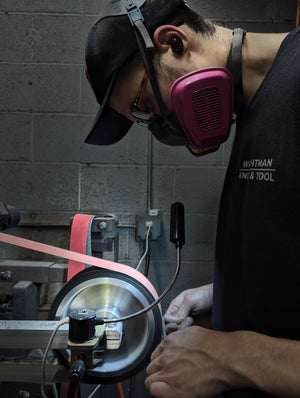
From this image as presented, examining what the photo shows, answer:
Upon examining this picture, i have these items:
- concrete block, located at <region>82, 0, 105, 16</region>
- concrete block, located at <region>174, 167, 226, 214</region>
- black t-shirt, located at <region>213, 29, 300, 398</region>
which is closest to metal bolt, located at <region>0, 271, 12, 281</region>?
black t-shirt, located at <region>213, 29, 300, 398</region>

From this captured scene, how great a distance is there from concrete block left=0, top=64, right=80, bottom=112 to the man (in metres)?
→ 0.80

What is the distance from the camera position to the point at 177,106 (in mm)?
727

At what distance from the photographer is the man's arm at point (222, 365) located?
0.50 m

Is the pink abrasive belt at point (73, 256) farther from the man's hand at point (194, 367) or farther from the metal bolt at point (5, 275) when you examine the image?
the man's hand at point (194, 367)

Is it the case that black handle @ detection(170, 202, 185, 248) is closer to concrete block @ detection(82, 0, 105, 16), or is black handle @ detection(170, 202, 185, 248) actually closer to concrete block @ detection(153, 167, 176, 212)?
concrete block @ detection(153, 167, 176, 212)

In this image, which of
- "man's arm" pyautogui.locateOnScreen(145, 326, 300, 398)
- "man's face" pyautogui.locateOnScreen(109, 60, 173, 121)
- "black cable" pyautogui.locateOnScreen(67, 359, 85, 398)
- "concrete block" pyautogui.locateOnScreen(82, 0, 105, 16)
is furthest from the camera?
"concrete block" pyautogui.locateOnScreen(82, 0, 105, 16)

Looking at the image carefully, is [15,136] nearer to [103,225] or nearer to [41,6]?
[41,6]

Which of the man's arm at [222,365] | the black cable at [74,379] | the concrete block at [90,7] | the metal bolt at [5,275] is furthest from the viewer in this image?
the concrete block at [90,7]

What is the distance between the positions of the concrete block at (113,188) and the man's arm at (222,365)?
1001 mm

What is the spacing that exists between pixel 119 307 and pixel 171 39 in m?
0.75

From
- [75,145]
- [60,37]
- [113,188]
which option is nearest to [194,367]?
[113,188]

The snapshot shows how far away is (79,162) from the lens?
161 centimetres

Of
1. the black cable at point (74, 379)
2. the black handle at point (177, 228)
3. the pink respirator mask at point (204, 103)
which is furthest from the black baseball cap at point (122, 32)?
the black cable at point (74, 379)

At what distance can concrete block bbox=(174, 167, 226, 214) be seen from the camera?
1.61 meters
